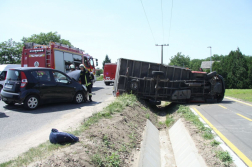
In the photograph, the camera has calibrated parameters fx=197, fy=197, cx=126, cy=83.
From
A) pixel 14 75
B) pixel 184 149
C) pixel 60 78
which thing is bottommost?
pixel 184 149

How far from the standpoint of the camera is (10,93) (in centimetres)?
804

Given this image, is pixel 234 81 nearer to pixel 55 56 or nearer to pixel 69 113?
pixel 55 56

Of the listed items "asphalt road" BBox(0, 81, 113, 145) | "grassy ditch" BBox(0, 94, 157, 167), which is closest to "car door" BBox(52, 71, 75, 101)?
"asphalt road" BBox(0, 81, 113, 145)

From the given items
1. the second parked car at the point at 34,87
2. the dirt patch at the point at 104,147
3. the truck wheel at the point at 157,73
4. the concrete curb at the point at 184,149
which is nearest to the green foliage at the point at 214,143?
the concrete curb at the point at 184,149

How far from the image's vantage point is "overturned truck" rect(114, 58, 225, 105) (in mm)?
10156

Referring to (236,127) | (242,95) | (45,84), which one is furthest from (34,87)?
(242,95)

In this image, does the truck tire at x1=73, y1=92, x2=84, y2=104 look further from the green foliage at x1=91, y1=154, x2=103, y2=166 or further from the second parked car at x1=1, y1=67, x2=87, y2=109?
the green foliage at x1=91, y1=154, x2=103, y2=166

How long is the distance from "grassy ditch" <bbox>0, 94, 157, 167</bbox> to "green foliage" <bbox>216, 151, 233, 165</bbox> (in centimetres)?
186

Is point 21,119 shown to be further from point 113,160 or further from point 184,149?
point 184,149

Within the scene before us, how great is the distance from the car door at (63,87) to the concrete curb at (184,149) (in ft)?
17.1

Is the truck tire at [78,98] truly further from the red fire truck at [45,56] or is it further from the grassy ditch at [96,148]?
the red fire truck at [45,56]

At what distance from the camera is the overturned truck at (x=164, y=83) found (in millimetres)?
10156

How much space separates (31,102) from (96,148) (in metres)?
5.57

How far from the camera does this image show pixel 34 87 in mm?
8180
